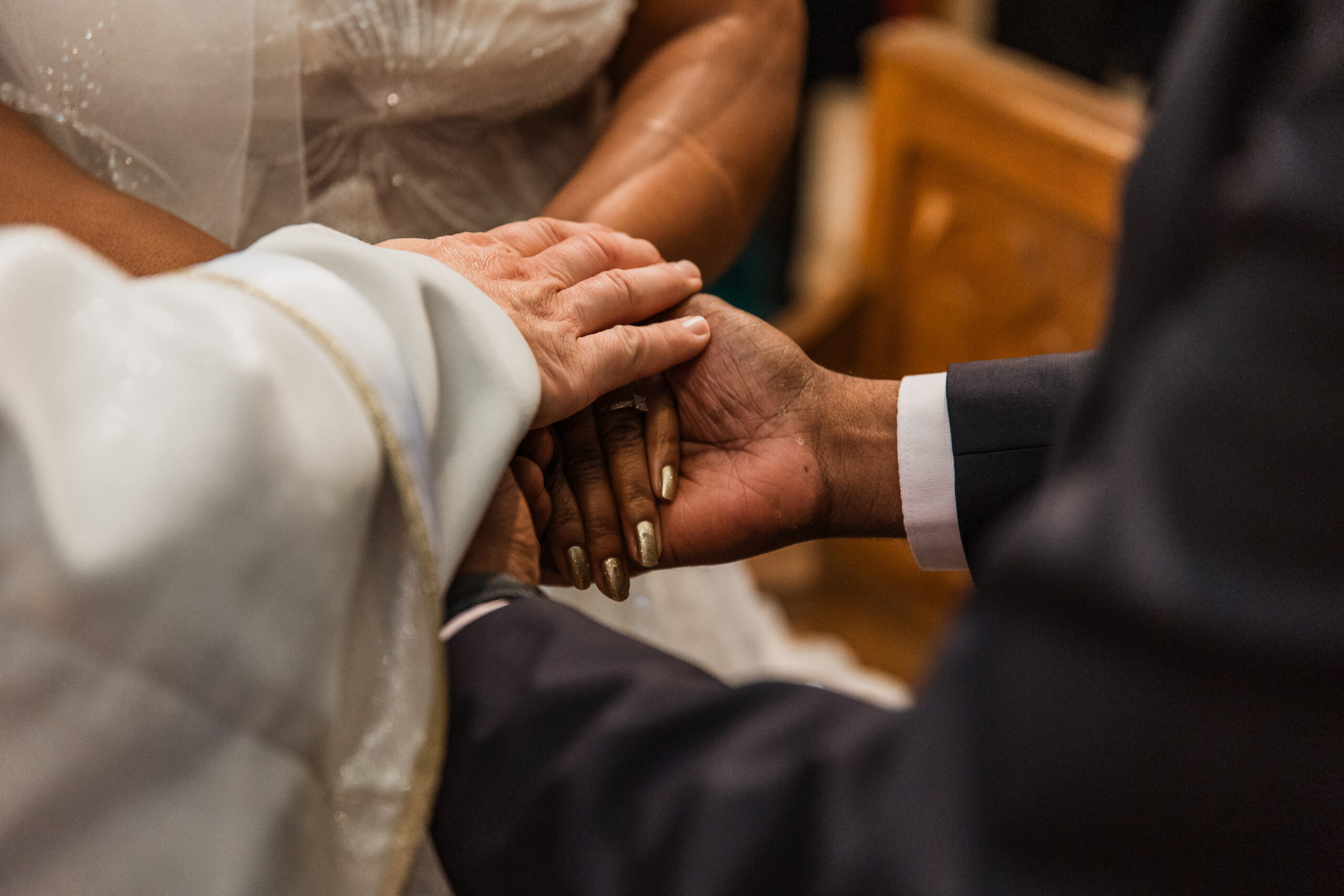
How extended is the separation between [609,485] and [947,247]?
98 cm

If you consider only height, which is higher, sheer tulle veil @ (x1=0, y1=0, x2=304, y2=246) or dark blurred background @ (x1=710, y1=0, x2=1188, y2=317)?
sheer tulle veil @ (x1=0, y1=0, x2=304, y2=246)

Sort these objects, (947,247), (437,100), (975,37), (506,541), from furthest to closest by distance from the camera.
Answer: (975,37) → (947,247) → (437,100) → (506,541)

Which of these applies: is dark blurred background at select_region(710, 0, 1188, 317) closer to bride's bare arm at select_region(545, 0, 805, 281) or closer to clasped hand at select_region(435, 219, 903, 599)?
bride's bare arm at select_region(545, 0, 805, 281)

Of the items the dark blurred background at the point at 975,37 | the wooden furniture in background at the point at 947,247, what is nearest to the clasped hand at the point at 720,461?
the wooden furniture in background at the point at 947,247

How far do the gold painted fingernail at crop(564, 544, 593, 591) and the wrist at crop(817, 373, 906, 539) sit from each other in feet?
0.56

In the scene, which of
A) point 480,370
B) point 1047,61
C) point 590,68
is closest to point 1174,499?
point 480,370

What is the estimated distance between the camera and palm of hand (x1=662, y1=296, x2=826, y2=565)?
69cm

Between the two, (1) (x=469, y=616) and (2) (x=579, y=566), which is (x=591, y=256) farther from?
(1) (x=469, y=616)

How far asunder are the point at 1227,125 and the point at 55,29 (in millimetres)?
602

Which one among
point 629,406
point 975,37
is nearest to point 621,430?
point 629,406

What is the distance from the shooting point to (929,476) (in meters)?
0.69

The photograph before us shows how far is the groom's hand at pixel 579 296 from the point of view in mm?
601

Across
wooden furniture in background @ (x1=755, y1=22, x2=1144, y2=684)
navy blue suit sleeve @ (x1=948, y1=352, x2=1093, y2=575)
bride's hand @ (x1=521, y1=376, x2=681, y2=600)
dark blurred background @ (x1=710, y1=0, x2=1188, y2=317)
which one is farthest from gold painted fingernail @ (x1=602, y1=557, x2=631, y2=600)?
dark blurred background @ (x1=710, y1=0, x2=1188, y2=317)

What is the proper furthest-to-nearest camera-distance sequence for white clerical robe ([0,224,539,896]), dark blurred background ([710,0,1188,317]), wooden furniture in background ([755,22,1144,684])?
dark blurred background ([710,0,1188,317]) < wooden furniture in background ([755,22,1144,684]) < white clerical robe ([0,224,539,896])
